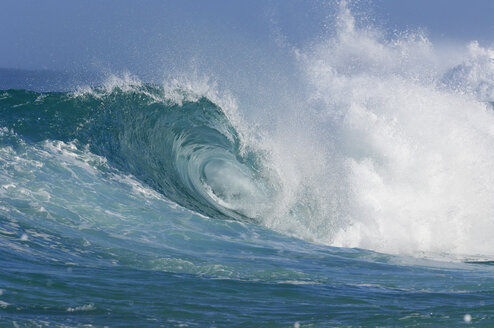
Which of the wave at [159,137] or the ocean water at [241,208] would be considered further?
the wave at [159,137]

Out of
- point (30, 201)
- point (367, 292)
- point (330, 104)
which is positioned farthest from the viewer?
point (330, 104)

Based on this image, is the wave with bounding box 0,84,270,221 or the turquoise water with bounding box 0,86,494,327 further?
the wave with bounding box 0,84,270,221

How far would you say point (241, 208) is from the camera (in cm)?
1286

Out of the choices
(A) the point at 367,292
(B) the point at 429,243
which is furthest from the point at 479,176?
(A) the point at 367,292

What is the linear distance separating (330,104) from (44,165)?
10741 mm

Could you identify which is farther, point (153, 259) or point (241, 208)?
point (241, 208)

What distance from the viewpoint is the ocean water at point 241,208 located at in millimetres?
5176

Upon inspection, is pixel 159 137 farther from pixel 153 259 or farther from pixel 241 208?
pixel 153 259

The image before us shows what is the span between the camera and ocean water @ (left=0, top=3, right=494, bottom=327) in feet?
17.0

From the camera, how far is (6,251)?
645 cm

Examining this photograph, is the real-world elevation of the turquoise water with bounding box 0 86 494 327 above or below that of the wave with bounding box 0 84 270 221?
below

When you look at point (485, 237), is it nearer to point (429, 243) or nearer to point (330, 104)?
point (429, 243)

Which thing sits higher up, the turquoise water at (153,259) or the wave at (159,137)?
the wave at (159,137)

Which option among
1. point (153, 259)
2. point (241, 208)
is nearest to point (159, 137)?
point (241, 208)
